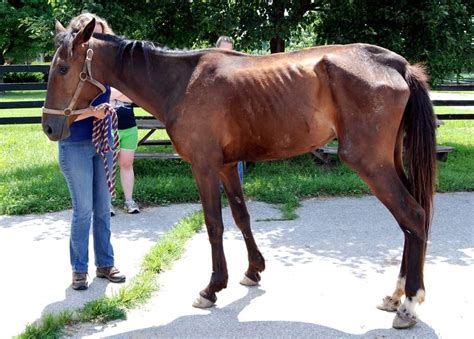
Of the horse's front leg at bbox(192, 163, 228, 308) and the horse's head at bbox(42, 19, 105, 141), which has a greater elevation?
the horse's head at bbox(42, 19, 105, 141)

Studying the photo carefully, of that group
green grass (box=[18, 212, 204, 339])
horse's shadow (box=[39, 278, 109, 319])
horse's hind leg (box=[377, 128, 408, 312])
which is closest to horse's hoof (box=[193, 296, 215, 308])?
green grass (box=[18, 212, 204, 339])

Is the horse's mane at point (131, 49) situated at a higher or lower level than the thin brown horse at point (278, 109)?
higher

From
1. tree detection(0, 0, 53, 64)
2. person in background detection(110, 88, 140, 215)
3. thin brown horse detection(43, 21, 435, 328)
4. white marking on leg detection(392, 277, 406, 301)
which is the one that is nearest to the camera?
thin brown horse detection(43, 21, 435, 328)

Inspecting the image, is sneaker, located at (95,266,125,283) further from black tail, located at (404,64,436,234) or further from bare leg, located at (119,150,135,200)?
black tail, located at (404,64,436,234)

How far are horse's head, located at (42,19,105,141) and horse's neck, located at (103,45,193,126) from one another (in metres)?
0.18

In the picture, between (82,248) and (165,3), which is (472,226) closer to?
(82,248)

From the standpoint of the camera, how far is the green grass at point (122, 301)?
356cm

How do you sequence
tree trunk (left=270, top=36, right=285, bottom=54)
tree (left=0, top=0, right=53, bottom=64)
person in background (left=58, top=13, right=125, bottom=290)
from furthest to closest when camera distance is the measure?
tree (left=0, top=0, right=53, bottom=64), tree trunk (left=270, top=36, right=285, bottom=54), person in background (left=58, top=13, right=125, bottom=290)

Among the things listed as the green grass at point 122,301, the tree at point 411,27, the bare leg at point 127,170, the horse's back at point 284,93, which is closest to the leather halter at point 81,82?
the horse's back at point 284,93

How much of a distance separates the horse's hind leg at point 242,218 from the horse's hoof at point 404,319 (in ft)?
4.10

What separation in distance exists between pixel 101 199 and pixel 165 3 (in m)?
4.89

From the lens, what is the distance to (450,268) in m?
4.66

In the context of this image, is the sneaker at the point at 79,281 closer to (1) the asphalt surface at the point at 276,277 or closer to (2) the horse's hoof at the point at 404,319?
(1) the asphalt surface at the point at 276,277

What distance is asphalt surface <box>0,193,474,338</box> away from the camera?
3.65 meters
